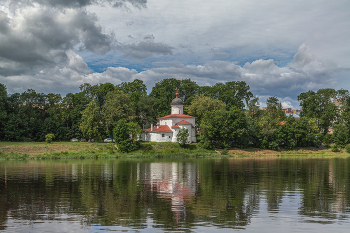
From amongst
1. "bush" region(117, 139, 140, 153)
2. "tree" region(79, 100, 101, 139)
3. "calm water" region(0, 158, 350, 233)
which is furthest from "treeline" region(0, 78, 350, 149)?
"calm water" region(0, 158, 350, 233)

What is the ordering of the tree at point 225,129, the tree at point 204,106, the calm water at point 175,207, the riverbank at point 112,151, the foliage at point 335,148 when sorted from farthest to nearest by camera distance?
the tree at point 204,106 < the foliage at point 335,148 < the tree at point 225,129 < the riverbank at point 112,151 < the calm water at point 175,207

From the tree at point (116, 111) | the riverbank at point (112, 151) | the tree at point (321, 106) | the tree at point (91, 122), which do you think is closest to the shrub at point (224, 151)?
the riverbank at point (112, 151)

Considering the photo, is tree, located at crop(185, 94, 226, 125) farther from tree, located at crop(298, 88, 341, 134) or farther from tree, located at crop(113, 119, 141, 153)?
tree, located at crop(298, 88, 341, 134)

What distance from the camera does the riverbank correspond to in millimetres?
57156

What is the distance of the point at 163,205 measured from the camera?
15.7 metres

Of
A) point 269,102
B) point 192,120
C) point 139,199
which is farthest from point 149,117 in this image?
point 139,199

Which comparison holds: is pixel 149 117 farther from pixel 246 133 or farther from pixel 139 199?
pixel 139 199

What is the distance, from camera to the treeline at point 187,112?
7244 centimetres

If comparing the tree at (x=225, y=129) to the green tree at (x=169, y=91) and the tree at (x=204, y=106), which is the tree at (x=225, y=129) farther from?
the green tree at (x=169, y=91)

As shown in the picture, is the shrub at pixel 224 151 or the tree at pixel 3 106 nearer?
the shrub at pixel 224 151

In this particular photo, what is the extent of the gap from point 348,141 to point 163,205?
73.4 metres

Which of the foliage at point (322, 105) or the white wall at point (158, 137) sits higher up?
the foliage at point (322, 105)

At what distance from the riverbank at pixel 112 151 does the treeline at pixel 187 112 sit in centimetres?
261

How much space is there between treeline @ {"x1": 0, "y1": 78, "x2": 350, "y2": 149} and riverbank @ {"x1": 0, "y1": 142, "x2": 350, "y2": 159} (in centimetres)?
261
